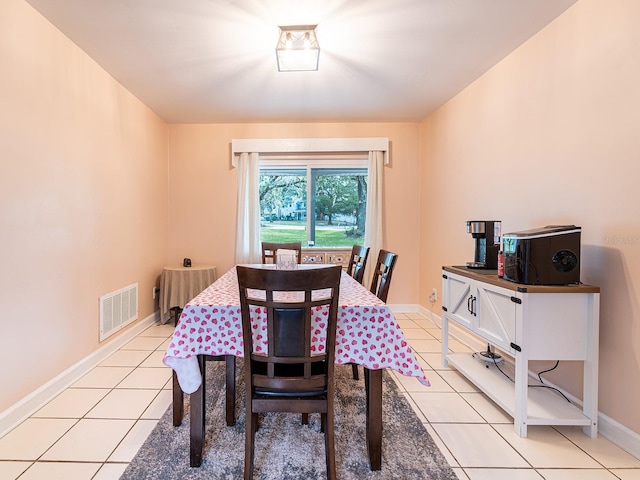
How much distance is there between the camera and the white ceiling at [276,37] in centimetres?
179

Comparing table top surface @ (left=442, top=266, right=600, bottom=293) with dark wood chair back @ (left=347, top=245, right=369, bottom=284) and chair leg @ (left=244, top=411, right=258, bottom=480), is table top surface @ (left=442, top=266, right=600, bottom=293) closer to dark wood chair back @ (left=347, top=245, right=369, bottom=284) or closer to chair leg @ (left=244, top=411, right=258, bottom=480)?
dark wood chair back @ (left=347, top=245, right=369, bottom=284)

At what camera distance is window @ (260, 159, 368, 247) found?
3908mm

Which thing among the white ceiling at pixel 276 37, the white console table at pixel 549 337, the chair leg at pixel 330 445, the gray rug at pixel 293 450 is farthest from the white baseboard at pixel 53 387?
the white console table at pixel 549 337

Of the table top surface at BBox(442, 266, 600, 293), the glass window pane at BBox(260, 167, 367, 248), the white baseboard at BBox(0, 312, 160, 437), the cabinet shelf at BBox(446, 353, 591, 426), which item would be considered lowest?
the white baseboard at BBox(0, 312, 160, 437)

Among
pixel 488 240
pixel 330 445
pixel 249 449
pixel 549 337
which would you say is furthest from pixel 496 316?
pixel 249 449

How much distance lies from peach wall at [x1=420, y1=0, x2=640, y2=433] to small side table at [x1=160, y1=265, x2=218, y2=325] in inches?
113

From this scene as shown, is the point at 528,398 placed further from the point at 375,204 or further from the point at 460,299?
the point at 375,204

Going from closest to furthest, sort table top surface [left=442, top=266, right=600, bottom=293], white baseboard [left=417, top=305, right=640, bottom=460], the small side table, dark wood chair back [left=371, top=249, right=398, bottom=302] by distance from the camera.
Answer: white baseboard [left=417, top=305, right=640, bottom=460], table top surface [left=442, top=266, right=600, bottom=293], dark wood chair back [left=371, top=249, right=398, bottom=302], the small side table

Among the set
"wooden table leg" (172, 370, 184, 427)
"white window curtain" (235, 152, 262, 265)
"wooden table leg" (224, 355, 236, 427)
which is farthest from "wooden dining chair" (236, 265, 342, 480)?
"white window curtain" (235, 152, 262, 265)

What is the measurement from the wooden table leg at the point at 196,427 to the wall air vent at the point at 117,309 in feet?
5.33

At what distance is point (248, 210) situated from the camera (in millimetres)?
3691

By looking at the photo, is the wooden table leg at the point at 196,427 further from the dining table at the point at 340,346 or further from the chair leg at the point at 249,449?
the chair leg at the point at 249,449

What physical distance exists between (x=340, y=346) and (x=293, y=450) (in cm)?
64

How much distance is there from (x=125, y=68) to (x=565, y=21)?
123 inches
